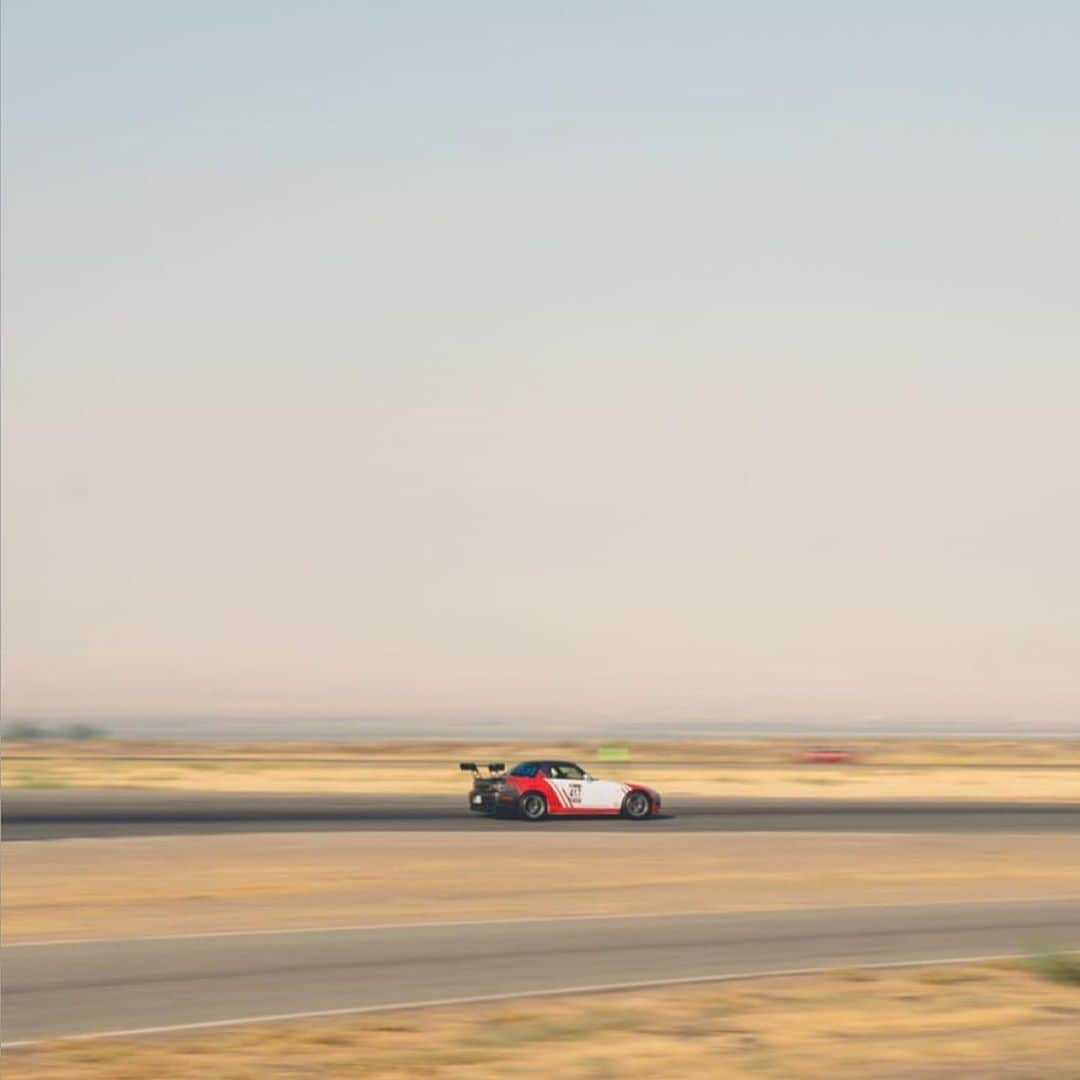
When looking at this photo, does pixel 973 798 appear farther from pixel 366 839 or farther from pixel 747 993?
pixel 747 993

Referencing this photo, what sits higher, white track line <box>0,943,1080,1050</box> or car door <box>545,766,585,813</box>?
car door <box>545,766,585,813</box>

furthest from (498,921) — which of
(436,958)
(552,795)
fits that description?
(552,795)

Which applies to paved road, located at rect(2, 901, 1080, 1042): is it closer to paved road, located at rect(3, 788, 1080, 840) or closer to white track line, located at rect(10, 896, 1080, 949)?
white track line, located at rect(10, 896, 1080, 949)

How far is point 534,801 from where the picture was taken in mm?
37719

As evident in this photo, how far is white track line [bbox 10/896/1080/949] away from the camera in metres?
18.1

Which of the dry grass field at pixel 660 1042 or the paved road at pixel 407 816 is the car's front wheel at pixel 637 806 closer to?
the paved road at pixel 407 816

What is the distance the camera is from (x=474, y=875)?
25.7 meters

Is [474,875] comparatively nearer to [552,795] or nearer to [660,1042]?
[552,795]

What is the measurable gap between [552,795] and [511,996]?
23.4 m

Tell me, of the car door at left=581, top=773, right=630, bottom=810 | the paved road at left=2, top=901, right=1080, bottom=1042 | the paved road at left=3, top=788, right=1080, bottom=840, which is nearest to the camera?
the paved road at left=2, top=901, right=1080, bottom=1042

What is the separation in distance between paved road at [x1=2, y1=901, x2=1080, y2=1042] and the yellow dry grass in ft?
4.77

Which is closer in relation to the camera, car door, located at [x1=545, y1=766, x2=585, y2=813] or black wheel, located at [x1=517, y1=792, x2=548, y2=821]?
black wheel, located at [x1=517, y1=792, x2=548, y2=821]

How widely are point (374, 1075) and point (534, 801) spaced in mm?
26362

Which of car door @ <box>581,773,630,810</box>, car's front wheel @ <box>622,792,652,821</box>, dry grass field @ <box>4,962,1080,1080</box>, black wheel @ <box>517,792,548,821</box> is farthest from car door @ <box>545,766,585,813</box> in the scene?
dry grass field @ <box>4,962,1080,1080</box>
